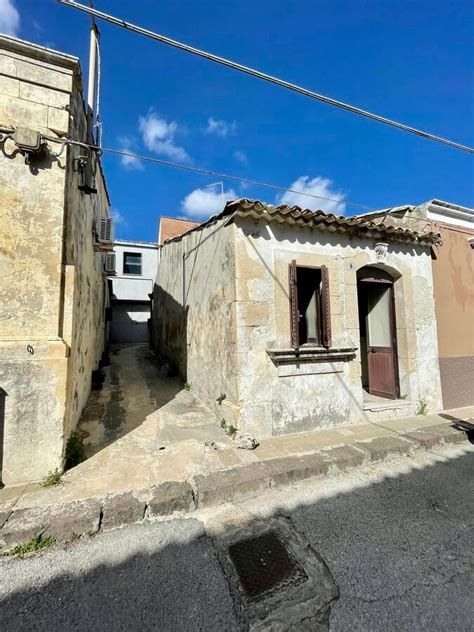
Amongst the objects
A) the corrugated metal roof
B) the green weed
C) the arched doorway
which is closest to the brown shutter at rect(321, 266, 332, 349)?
the corrugated metal roof

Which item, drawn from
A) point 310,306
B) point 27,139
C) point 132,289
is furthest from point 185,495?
point 132,289

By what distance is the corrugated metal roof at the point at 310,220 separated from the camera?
4.75 metres

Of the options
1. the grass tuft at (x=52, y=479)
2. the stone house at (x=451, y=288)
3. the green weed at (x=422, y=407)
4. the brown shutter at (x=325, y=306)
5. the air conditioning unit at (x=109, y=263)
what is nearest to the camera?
the grass tuft at (x=52, y=479)

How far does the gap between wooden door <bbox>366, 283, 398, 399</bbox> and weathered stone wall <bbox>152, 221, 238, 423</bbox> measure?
3807mm

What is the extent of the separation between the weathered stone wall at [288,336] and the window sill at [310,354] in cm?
9

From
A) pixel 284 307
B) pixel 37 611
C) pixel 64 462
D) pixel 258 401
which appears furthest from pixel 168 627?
pixel 284 307

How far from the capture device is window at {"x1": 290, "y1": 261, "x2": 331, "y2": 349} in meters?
5.00

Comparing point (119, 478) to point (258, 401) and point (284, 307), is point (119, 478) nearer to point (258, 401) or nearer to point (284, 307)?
point (258, 401)

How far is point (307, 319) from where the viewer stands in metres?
5.60

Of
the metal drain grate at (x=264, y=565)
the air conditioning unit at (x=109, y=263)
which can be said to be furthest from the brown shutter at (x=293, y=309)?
the air conditioning unit at (x=109, y=263)

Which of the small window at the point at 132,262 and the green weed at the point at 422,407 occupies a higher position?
the small window at the point at 132,262

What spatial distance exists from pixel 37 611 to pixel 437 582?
9.74 ft

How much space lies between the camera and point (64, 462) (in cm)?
337

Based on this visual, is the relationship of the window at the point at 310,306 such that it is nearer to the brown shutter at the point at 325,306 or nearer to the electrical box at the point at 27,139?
the brown shutter at the point at 325,306
